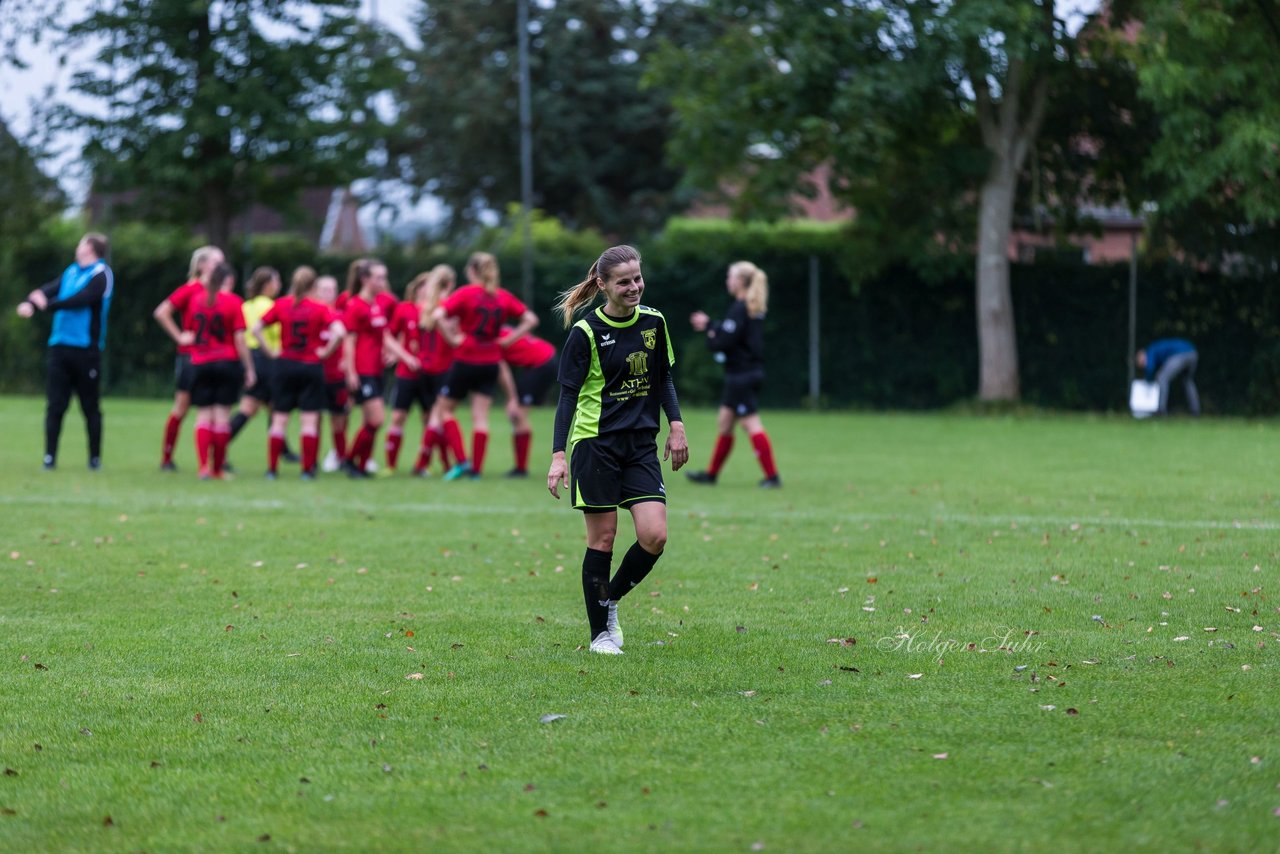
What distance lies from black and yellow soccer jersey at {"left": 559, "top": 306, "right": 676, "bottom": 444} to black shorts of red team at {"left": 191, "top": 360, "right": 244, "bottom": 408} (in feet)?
27.1

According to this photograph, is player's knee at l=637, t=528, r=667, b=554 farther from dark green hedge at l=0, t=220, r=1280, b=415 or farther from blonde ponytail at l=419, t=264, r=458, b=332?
dark green hedge at l=0, t=220, r=1280, b=415

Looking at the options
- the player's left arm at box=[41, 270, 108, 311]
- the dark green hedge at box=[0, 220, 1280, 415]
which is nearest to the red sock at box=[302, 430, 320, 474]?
the player's left arm at box=[41, 270, 108, 311]

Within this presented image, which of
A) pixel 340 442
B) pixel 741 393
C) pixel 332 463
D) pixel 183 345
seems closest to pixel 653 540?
pixel 741 393

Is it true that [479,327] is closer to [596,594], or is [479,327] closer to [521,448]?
[521,448]

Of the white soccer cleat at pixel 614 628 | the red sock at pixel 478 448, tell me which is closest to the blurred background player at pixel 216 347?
the red sock at pixel 478 448

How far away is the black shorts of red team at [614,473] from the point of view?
6.58 metres

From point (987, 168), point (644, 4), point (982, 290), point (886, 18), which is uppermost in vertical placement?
point (644, 4)

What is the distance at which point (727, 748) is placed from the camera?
195 inches

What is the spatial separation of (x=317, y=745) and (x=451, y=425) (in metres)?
9.88

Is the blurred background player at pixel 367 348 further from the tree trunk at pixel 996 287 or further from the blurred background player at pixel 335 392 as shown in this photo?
the tree trunk at pixel 996 287

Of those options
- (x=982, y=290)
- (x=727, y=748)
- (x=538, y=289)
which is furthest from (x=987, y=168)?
(x=727, y=748)

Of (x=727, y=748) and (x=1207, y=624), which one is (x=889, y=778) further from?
(x=1207, y=624)

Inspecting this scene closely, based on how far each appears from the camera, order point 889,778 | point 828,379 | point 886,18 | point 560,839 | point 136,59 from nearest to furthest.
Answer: point 560,839
point 889,778
point 886,18
point 828,379
point 136,59

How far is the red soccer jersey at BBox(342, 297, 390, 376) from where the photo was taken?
50.7ft
